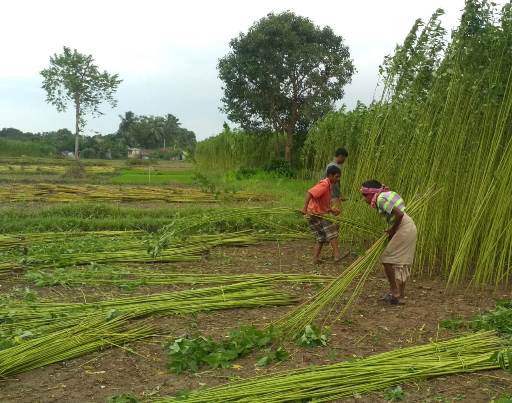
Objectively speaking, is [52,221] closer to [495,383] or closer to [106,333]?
[106,333]

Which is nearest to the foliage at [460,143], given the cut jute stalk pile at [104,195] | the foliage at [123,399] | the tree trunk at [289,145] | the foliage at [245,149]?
the foliage at [123,399]

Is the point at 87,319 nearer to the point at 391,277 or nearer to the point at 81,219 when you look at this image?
the point at 391,277

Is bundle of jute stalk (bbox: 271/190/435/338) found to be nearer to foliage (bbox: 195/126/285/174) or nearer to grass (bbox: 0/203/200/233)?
grass (bbox: 0/203/200/233)

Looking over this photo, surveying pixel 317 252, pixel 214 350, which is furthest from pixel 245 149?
pixel 214 350

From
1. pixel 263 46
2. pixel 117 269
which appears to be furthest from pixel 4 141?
pixel 117 269

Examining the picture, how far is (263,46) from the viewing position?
880 inches

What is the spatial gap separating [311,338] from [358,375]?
0.88 metres

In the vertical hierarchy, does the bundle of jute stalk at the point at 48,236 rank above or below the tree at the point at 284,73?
below

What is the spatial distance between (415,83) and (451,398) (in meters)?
4.64

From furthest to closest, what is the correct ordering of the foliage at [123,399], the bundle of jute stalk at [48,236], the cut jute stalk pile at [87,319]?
1. the bundle of jute stalk at [48,236]
2. the cut jute stalk pile at [87,319]
3. the foliage at [123,399]

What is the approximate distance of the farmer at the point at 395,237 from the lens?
5469mm

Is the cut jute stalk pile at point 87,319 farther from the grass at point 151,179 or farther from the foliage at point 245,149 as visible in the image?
the foliage at point 245,149

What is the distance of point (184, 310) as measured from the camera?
17.1ft

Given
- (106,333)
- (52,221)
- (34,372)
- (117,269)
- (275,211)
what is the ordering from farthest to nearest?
(52,221), (117,269), (275,211), (106,333), (34,372)
